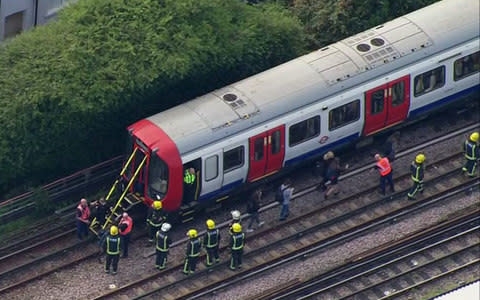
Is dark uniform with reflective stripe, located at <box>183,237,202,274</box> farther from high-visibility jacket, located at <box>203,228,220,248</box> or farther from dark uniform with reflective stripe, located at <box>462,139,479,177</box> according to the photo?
dark uniform with reflective stripe, located at <box>462,139,479,177</box>

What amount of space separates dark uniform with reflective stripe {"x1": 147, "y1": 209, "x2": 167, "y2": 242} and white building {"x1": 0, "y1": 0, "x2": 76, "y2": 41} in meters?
8.35

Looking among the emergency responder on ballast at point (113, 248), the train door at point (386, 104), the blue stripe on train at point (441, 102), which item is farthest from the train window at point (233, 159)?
the blue stripe on train at point (441, 102)

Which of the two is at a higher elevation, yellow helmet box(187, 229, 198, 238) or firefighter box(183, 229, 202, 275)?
yellow helmet box(187, 229, 198, 238)

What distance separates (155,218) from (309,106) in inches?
217

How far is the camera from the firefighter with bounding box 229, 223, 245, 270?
40781 millimetres

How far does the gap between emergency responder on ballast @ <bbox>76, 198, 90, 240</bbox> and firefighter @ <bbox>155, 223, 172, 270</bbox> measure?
2.33m

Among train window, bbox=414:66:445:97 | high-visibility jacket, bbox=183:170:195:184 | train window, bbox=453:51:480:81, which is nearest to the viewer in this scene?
high-visibility jacket, bbox=183:170:195:184

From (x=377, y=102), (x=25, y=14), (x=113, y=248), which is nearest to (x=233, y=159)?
(x=113, y=248)

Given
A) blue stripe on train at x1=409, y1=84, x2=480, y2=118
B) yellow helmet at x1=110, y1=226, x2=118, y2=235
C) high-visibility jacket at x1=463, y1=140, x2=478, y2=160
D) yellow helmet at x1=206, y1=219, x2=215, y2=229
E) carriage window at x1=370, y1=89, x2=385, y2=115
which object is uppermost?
carriage window at x1=370, y1=89, x2=385, y2=115

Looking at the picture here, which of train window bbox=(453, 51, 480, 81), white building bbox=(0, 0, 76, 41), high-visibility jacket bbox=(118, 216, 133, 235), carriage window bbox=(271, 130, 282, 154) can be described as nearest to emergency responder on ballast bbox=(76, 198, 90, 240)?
high-visibility jacket bbox=(118, 216, 133, 235)

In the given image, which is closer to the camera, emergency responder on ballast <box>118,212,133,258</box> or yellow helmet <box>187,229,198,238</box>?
yellow helmet <box>187,229,198,238</box>

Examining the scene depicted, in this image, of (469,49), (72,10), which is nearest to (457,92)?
(469,49)

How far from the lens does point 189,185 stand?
41.8m

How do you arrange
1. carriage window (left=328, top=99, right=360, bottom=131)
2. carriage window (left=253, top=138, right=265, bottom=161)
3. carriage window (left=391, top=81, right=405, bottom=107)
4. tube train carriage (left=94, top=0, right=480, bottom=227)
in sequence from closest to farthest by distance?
tube train carriage (left=94, top=0, right=480, bottom=227) → carriage window (left=253, top=138, right=265, bottom=161) → carriage window (left=328, top=99, right=360, bottom=131) → carriage window (left=391, top=81, right=405, bottom=107)
